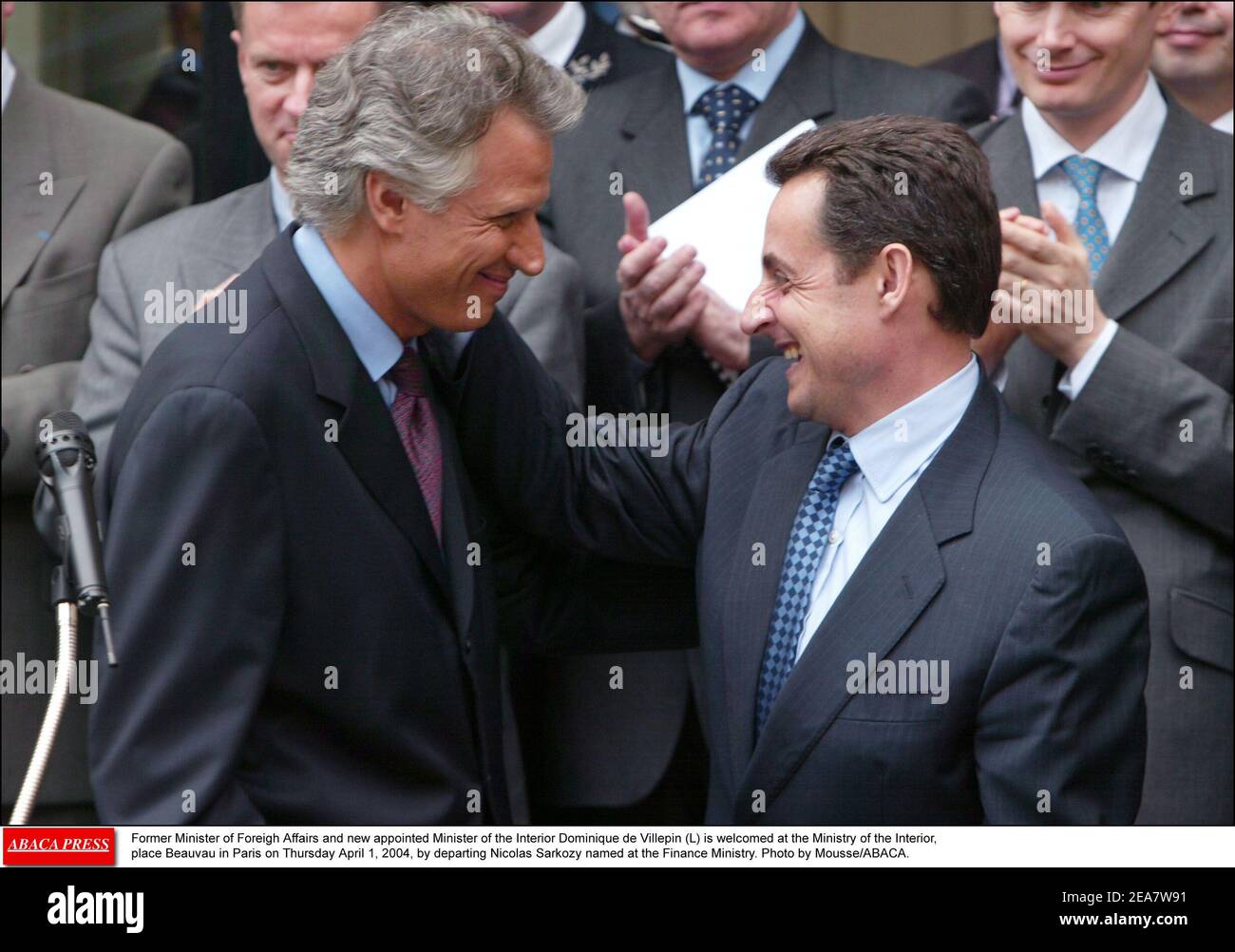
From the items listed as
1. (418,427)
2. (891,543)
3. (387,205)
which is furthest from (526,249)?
(891,543)

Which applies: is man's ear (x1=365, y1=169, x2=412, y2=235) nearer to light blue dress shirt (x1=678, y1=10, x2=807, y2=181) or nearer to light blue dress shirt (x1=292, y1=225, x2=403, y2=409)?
light blue dress shirt (x1=292, y1=225, x2=403, y2=409)

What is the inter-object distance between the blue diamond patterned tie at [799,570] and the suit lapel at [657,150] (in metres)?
0.86

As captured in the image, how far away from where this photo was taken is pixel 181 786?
8.24 ft

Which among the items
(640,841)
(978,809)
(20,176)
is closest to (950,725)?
(978,809)

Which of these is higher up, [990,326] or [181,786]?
[990,326]

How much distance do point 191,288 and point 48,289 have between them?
1.77 ft

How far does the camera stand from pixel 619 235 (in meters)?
3.50

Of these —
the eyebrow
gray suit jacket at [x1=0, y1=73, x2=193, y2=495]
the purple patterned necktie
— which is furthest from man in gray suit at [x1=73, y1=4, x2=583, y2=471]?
the eyebrow

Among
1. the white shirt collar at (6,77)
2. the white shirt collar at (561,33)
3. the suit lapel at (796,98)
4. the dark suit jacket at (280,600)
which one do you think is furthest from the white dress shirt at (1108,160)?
the white shirt collar at (6,77)

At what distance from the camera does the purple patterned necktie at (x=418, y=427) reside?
2.78m

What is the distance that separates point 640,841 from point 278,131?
1.53m

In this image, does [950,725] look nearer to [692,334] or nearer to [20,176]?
[692,334]

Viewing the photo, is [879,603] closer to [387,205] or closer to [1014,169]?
[387,205]

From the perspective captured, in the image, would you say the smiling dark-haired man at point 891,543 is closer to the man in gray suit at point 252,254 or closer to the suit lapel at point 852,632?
the suit lapel at point 852,632
